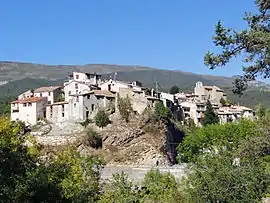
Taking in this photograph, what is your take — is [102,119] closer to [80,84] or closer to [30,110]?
[80,84]

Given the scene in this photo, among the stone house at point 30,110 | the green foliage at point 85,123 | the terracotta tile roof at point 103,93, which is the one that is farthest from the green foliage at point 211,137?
the stone house at point 30,110

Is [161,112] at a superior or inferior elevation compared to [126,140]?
superior

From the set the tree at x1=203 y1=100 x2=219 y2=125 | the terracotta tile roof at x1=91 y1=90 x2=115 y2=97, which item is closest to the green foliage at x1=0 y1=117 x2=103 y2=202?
the terracotta tile roof at x1=91 y1=90 x2=115 y2=97

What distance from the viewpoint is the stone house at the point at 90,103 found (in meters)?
57.0

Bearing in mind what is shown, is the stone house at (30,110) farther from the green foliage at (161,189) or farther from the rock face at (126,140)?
the green foliage at (161,189)

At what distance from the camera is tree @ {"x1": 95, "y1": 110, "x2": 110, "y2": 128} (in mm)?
55594

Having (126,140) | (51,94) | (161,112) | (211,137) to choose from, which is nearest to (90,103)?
(126,140)

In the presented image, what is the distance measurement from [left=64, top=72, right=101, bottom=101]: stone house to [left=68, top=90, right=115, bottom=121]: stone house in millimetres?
2184

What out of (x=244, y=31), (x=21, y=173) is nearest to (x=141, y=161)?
(x=21, y=173)

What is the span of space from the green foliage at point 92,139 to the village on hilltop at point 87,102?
257 cm

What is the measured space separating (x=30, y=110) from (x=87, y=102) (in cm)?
1062

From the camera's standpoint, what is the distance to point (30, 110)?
61688 millimetres

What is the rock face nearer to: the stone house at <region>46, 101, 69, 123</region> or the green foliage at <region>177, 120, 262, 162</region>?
the stone house at <region>46, 101, 69, 123</region>

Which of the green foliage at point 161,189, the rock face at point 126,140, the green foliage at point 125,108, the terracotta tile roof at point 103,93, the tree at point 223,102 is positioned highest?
the terracotta tile roof at point 103,93
